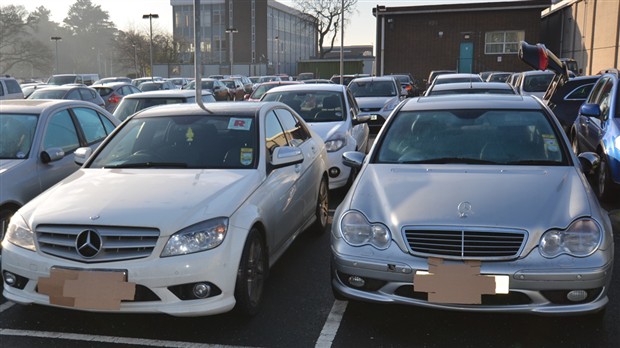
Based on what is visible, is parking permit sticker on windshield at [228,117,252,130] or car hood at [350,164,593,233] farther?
parking permit sticker on windshield at [228,117,252,130]

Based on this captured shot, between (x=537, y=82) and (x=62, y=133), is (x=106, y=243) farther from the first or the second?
(x=537, y=82)

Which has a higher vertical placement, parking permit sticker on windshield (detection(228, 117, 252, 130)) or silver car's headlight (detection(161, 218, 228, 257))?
parking permit sticker on windshield (detection(228, 117, 252, 130))

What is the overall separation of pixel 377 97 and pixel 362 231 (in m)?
11.6

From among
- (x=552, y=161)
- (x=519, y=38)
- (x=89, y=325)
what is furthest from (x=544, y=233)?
(x=519, y=38)

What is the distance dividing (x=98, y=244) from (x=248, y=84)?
111 ft

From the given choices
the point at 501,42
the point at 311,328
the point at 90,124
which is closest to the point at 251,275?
the point at 311,328

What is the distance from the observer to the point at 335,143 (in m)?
7.95

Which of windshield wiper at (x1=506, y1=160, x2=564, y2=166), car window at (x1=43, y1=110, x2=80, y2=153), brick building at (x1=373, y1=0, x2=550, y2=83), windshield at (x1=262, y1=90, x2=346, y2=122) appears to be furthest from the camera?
brick building at (x1=373, y1=0, x2=550, y2=83)

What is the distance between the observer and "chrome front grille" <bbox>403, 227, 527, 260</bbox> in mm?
3375

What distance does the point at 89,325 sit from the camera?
12.7ft

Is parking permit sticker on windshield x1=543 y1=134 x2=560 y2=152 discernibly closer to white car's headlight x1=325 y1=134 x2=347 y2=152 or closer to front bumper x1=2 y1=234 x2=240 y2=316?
front bumper x1=2 y1=234 x2=240 y2=316

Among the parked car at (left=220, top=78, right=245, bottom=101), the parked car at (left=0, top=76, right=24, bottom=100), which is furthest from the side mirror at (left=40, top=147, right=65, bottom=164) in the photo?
the parked car at (left=220, top=78, right=245, bottom=101)

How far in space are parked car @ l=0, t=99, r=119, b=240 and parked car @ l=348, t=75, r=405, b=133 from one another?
27.6 feet

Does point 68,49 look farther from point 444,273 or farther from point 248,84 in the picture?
point 444,273
